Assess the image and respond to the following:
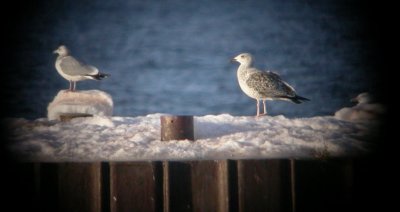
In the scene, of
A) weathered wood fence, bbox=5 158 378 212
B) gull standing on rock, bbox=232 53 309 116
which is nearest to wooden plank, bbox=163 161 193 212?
weathered wood fence, bbox=5 158 378 212

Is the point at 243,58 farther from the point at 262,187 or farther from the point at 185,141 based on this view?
the point at 262,187

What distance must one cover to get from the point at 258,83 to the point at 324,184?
5.22 ft

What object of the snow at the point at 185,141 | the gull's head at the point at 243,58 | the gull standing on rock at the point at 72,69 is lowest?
the snow at the point at 185,141

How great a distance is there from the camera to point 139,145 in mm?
3539

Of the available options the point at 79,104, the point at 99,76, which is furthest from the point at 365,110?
the point at 79,104

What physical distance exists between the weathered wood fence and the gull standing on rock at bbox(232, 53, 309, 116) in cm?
129

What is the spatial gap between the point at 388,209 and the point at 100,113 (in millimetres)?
2464

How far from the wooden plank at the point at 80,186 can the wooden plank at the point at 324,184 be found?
134 centimetres

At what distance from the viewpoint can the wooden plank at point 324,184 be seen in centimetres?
328

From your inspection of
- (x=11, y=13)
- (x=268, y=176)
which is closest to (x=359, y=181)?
(x=268, y=176)

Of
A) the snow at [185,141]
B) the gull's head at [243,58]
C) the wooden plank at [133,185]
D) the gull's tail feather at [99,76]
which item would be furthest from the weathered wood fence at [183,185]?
the gull's head at [243,58]

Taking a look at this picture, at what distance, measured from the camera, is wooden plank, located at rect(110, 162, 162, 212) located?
10.7 feet

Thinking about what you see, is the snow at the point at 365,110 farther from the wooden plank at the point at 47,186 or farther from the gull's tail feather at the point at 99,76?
the wooden plank at the point at 47,186

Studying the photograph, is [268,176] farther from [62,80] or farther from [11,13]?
[11,13]
